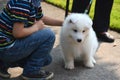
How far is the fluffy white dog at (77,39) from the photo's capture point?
12.0 feet

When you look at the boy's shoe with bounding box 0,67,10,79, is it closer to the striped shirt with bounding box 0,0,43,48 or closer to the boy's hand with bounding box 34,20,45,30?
the striped shirt with bounding box 0,0,43,48

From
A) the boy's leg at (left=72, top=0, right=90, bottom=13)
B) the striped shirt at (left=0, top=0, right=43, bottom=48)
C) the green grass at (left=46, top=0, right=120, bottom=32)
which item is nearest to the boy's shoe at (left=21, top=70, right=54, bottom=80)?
the striped shirt at (left=0, top=0, right=43, bottom=48)

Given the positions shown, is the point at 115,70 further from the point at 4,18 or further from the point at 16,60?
the point at 4,18

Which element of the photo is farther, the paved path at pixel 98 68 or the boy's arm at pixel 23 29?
the paved path at pixel 98 68

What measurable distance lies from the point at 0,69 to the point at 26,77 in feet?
1.04

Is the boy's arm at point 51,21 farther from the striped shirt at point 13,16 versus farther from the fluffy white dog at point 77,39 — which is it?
the striped shirt at point 13,16

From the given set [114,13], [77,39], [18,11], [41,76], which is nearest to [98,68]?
[77,39]

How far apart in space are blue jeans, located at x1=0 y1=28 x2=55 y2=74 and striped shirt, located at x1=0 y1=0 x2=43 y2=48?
99 millimetres

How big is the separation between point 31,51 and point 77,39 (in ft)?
1.69

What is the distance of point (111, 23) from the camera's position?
5.71 meters

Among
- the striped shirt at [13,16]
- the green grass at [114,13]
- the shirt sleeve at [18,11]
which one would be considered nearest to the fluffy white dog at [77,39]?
the striped shirt at [13,16]

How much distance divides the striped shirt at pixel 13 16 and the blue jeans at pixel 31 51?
0.32ft

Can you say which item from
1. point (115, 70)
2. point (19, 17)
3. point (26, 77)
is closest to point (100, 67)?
point (115, 70)

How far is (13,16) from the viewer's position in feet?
10.9
